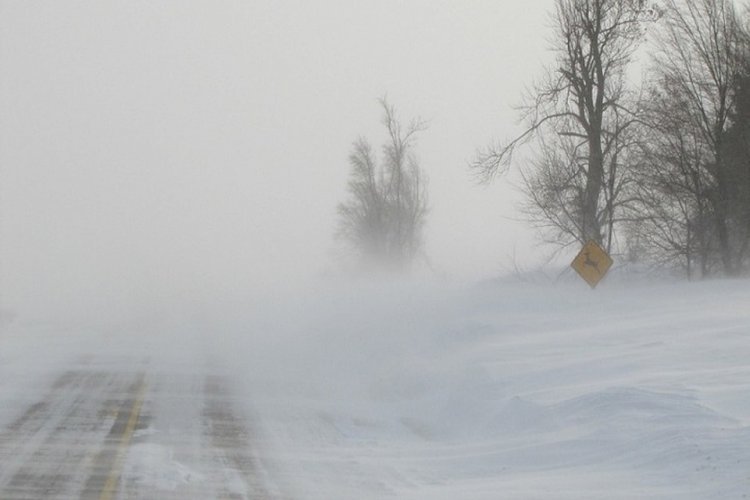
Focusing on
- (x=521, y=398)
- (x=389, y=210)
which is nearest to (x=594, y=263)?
(x=521, y=398)

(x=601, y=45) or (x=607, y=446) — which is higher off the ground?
(x=601, y=45)

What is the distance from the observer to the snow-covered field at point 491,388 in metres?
10.2

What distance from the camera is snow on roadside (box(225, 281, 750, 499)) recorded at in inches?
396

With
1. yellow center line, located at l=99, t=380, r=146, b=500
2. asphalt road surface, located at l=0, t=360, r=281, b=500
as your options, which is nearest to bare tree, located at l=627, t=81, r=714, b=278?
asphalt road surface, located at l=0, t=360, r=281, b=500

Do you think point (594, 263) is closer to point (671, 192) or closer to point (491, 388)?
point (491, 388)

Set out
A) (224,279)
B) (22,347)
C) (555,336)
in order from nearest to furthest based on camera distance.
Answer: (555,336) < (22,347) < (224,279)

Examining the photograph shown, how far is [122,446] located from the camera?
1212 centimetres

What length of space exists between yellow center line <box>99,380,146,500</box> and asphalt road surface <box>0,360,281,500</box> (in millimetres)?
10

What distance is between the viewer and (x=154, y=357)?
22.7 m

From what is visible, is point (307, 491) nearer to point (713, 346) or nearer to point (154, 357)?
point (713, 346)

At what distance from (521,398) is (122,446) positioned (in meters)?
5.26

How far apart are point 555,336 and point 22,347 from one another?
1262 centimetres

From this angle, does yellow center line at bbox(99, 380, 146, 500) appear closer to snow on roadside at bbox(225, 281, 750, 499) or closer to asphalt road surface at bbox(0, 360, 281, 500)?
asphalt road surface at bbox(0, 360, 281, 500)

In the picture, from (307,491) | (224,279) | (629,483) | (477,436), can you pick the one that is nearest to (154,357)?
(477,436)
